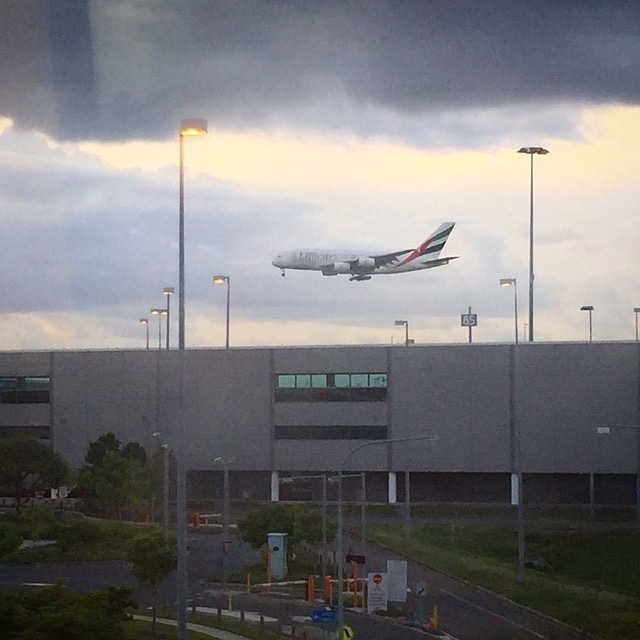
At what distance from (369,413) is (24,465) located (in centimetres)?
1441

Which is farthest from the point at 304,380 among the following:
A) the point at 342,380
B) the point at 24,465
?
the point at 24,465

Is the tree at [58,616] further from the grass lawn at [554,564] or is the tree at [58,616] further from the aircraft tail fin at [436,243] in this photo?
the aircraft tail fin at [436,243]

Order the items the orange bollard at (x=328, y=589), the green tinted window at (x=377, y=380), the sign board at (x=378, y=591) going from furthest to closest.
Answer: the green tinted window at (x=377, y=380), the orange bollard at (x=328, y=589), the sign board at (x=378, y=591)

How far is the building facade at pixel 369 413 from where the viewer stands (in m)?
44.8

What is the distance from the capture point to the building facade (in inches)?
1766

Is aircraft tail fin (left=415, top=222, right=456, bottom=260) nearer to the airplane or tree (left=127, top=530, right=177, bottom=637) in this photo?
the airplane

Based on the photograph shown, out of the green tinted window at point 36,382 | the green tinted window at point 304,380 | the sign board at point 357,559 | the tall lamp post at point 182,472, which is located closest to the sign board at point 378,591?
the sign board at point 357,559

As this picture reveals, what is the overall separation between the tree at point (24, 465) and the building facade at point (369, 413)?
4.39 metres

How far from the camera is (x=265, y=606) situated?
27.8 meters

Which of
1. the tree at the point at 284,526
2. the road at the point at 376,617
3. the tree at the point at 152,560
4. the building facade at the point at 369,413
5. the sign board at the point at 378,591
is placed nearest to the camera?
the road at the point at 376,617

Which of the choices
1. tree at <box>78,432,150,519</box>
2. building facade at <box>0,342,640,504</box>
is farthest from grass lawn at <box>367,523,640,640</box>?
tree at <box>78,432,150,519</box>

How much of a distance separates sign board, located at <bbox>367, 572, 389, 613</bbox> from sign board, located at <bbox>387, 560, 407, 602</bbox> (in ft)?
0.42

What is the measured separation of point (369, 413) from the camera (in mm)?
49125

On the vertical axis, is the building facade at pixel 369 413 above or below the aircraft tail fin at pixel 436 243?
below
